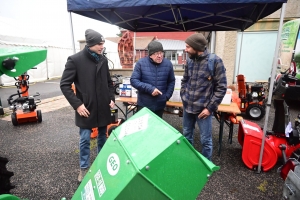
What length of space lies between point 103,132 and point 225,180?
163 centimetres

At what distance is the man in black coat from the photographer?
88.4 inches

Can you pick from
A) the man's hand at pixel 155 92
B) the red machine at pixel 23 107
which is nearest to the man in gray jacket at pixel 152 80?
the man's hand at pixel 155 92

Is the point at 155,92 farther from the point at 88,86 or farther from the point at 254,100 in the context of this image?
the point at 254,100

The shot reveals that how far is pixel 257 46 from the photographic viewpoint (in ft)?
25.0

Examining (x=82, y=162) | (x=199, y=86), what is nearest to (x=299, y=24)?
(x=199, y=86)

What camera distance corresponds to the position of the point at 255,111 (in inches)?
197

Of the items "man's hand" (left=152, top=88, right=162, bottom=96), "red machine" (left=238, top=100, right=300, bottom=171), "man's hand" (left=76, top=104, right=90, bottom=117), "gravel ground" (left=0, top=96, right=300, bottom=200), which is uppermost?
"man's hand" (left=152, top=88, right=162, bottom=96)

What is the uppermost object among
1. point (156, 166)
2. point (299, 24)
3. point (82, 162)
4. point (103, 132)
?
point (299, 24)

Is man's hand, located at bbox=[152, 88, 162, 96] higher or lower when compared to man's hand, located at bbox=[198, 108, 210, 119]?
higher

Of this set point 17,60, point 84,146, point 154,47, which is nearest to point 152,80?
point 154,47

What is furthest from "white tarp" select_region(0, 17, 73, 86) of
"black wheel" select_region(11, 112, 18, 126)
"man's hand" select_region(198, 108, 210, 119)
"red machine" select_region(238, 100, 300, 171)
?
"red machine" select_region(238, 100, 300, 171)

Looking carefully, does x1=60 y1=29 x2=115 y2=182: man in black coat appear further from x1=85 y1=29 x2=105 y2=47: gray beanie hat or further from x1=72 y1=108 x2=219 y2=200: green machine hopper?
x1=72 y1=108 x2=219 y2=200: green machine hopper

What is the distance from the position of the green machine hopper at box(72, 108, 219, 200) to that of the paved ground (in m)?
1.46

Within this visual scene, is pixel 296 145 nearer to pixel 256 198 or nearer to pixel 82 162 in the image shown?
pixel 256 198
